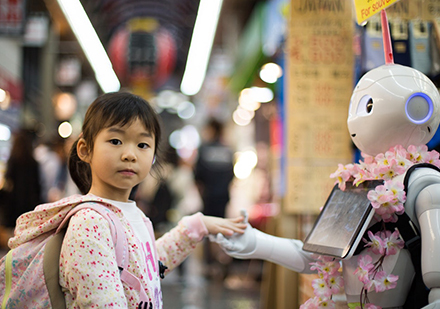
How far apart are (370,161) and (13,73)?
6.65 metres

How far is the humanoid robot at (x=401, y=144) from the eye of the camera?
1.72m

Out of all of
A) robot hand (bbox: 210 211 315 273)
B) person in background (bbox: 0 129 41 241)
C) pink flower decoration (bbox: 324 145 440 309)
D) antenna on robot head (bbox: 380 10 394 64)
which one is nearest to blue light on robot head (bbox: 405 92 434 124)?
pink flower decoration (bbox: 324 145 440 309)

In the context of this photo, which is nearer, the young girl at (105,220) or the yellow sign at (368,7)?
the young girl at (105,220)

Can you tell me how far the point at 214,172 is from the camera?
6.48m

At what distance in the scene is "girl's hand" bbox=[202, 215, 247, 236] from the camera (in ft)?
7.21

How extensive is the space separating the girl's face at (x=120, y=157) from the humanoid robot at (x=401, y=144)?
0.53 metres

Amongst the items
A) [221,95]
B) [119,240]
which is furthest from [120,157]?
[221,95]

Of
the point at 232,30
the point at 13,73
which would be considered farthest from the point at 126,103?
the point at 232,30

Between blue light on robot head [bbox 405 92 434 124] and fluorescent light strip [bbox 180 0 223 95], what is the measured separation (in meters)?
4.41

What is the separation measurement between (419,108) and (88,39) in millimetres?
6848

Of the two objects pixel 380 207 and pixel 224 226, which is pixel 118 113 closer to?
pixel 224 226

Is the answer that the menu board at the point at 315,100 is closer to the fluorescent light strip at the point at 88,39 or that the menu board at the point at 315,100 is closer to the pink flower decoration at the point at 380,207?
the pink flower decoration at the point at 380,207

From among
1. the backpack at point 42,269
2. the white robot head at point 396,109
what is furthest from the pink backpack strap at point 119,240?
the white robot head at point 396,109

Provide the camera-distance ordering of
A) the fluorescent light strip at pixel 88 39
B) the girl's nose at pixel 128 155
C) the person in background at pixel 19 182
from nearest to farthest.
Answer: the girl's nose at pixel 128 155, the person in background at pixel 19 182, the fluorescent light strip at pixel 88 39
